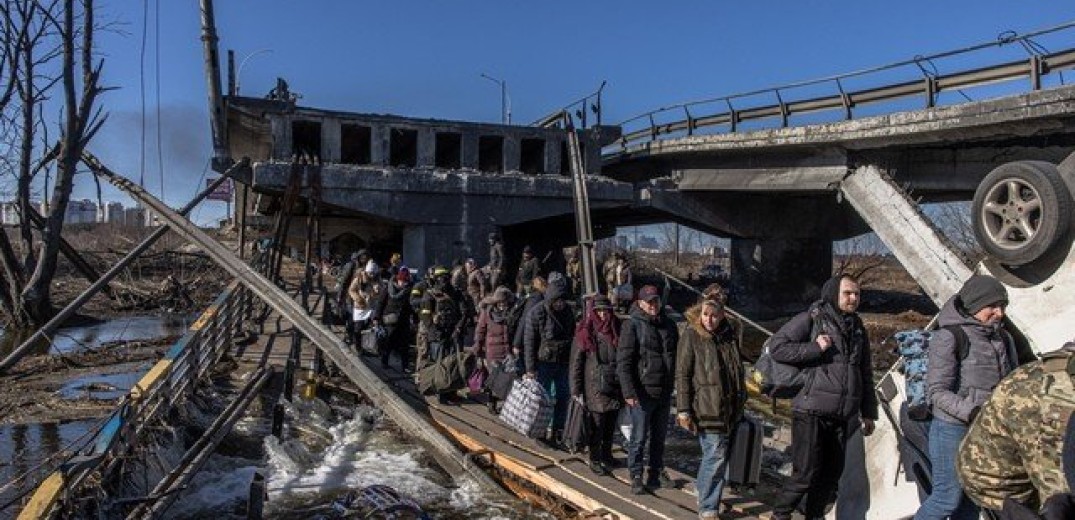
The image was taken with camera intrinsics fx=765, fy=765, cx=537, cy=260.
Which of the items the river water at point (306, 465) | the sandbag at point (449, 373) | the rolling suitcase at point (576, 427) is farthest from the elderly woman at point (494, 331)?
the rolling suitcase at point (576, 427)

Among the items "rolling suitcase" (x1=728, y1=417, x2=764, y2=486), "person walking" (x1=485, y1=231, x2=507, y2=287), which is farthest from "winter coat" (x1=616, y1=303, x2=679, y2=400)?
"person walking" (x1=485, y1=231, x2=507, y2=287)

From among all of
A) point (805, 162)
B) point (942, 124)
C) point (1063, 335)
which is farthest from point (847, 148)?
point (1063, 335)

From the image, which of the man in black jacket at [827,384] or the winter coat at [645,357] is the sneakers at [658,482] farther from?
the man in black jacket at [827,384]

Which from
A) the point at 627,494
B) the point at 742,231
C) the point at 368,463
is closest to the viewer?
the point at 627,494

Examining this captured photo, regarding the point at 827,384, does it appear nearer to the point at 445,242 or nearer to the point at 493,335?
the point at 493,335

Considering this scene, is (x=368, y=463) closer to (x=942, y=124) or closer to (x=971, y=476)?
(x=971, y=476)

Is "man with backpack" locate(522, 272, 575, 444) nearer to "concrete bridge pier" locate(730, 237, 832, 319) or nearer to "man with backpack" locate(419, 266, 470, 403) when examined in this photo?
"man with backpack" locate(419, 266, 470, 403)

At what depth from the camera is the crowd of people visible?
105 inches

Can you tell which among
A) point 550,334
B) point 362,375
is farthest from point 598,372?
point 362,375

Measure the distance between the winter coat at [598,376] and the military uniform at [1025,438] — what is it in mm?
3635

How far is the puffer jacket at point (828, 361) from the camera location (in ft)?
15.8

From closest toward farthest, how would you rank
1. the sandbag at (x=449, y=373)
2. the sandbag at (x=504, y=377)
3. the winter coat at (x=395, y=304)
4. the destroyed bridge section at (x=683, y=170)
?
the sandbag at (x=504, y=377) < the sandbag at (x=449, y=373) < the winter coat at (x=395, y=304) < the destroyed bridge section at (x=683, y=170)

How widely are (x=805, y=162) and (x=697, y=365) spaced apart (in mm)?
11948

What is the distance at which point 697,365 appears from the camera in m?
5.36
